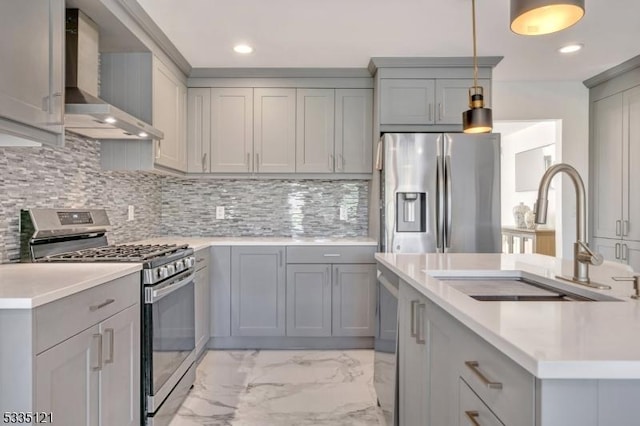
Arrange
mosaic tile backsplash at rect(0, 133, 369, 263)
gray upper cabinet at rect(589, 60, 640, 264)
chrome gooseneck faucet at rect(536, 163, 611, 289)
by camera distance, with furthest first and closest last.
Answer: mosaic tile backsplash at rect(0, 133, 369, 263) < gray upper cabinet at rect(589, 60, 640, 264) < chrome gooseneck faucet at rect(536, 163, 611, 289)

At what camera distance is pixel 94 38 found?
247 centimetres

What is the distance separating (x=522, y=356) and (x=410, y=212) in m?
2.69

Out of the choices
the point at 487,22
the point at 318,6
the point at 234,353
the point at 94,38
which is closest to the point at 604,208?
the point at 487,22

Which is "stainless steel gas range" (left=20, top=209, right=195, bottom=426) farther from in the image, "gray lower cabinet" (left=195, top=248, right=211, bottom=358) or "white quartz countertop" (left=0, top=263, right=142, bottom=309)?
"gray lower cabinet" (left=195, top=248, right=211, bottom=358)

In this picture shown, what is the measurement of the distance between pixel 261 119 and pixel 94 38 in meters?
1.57

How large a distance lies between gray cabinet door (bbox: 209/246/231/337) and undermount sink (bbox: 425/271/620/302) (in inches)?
83.9

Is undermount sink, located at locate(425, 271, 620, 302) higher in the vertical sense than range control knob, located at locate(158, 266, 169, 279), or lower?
higher

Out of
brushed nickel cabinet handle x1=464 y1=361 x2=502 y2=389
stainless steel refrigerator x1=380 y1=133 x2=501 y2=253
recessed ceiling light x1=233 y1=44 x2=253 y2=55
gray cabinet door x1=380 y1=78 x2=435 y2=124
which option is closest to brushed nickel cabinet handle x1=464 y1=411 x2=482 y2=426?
brushed nickel cabinet handle x1=464 y1=361 x2=502 y2=389

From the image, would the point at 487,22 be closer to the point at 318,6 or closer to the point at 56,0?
the point at 318,6

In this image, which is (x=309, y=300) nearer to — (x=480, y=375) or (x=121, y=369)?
(x=121, y=369)

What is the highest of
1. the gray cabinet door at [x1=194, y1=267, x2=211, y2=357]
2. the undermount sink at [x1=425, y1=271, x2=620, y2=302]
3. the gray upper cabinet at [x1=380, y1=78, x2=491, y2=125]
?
the gray upper cabinet at [x1=380, y1=78, x2=491, y2=125]

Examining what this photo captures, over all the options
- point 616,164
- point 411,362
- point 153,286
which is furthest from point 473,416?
point 616,164

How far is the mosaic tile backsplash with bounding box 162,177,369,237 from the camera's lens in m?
4.11

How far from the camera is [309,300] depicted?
11.6ft
